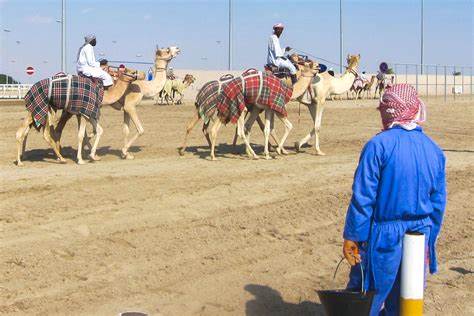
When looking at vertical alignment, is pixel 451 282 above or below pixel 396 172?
below

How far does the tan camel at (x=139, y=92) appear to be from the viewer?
51.9 feet

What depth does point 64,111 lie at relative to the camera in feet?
50.0

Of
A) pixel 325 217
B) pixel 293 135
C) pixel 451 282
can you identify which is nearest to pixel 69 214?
pixel 325 217

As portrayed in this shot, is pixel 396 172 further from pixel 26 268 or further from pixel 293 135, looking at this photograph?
pixel 293 135

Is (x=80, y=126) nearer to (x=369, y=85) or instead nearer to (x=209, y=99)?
(x=209, y=99)

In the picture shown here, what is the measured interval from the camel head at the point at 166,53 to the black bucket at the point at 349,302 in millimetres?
11428

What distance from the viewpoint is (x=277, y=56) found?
55.8 feet

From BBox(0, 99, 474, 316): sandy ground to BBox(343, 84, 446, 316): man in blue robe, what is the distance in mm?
2058

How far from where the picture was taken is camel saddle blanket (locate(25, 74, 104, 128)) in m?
14.3

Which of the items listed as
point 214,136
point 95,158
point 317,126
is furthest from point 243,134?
point 95,158

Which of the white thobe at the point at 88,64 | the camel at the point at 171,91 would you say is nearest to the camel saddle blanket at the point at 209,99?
the white thobe at the point at 88,64

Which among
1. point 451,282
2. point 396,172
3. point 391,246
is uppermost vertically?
point 396,172

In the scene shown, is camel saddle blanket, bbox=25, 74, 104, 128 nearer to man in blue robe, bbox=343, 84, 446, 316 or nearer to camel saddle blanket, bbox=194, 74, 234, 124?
camel saddle blanket, bbox=194, 74, 234, 124

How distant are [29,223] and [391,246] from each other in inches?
214
